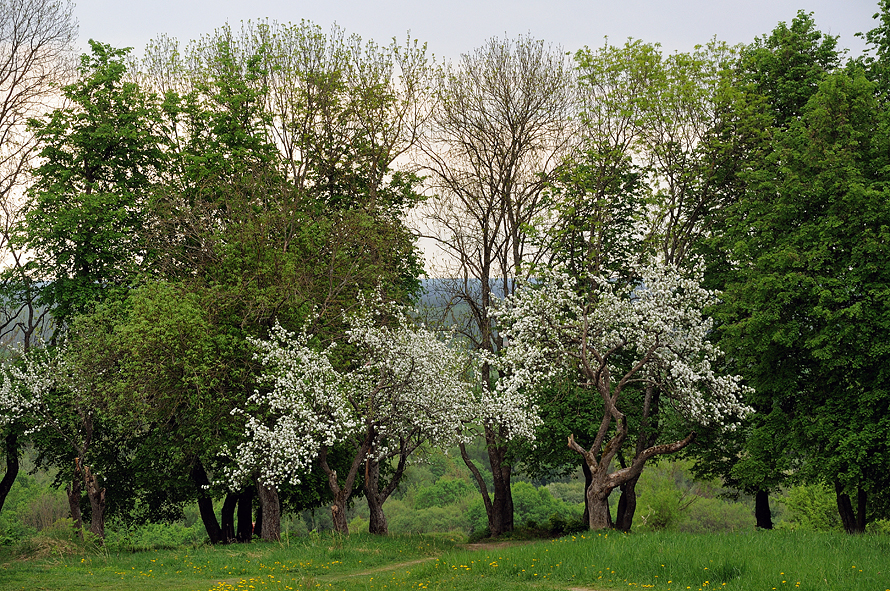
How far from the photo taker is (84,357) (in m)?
25.8

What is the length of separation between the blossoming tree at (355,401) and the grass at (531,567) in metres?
3.22

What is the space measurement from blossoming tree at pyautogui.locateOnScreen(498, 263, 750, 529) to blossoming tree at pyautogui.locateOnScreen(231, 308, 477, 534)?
2.32 meters

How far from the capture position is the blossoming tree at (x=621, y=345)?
74.2 feet

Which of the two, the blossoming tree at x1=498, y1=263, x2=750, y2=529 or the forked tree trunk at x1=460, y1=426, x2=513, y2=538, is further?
the forked tree trunk at x1=460, y1=426, x2=513, y2=538

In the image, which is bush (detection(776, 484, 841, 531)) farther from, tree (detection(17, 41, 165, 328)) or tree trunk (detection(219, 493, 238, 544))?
tree (detection(17, 41, 165, 328))

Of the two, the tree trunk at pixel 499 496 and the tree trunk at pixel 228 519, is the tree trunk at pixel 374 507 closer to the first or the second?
the tree trunk at pixel 499 496

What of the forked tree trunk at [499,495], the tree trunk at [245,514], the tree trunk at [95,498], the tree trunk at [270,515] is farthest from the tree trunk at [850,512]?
the tree trunk at [95,498]

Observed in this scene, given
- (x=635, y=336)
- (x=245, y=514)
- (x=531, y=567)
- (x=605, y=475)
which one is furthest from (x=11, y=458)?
(x=635, y=336)

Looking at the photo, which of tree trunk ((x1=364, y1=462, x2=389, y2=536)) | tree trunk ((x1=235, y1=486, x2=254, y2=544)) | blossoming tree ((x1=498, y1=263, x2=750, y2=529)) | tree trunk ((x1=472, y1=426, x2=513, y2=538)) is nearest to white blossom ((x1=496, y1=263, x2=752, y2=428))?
blossoming tree ((x1=498, y1=263, x2=750, y2=529))

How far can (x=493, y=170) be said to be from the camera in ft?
117

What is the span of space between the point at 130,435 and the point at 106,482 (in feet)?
18.8

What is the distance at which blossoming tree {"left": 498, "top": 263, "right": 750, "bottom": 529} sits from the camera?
890 inches

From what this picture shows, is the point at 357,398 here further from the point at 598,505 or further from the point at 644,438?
the point at 644,438

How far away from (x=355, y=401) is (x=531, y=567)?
10.3 metres
